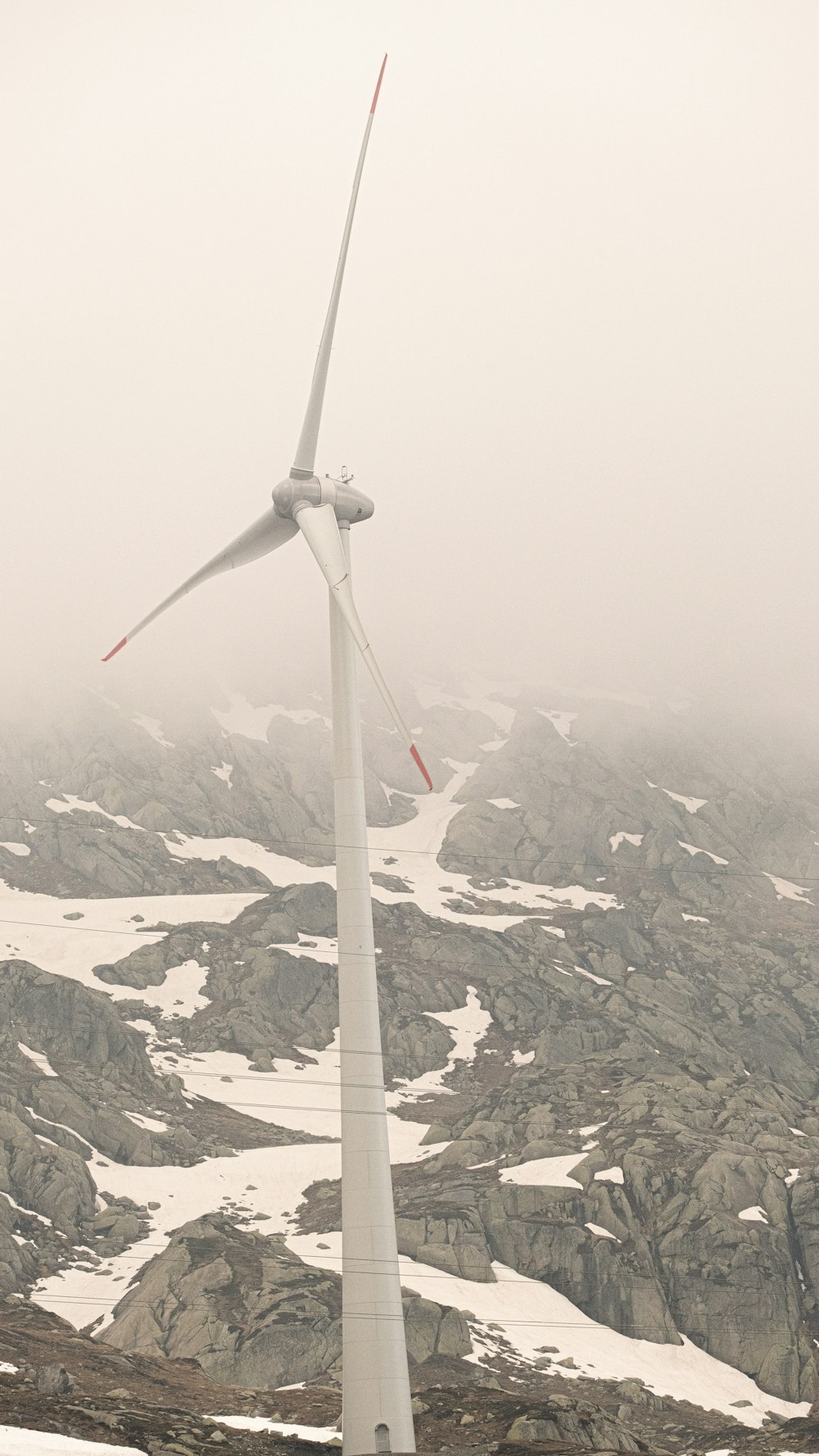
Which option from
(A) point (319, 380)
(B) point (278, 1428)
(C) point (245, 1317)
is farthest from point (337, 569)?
(C) point (245, 1317)

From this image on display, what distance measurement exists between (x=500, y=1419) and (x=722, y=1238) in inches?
3893

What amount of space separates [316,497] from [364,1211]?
104 ft

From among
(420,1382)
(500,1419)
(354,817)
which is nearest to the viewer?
(354,817)

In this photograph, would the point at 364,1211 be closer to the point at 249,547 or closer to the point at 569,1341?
the point at 249,547

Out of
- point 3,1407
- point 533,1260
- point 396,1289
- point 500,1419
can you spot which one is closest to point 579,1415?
point 500,1419

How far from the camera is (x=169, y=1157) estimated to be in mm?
191875

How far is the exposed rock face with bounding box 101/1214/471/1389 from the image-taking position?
115938 millimetres

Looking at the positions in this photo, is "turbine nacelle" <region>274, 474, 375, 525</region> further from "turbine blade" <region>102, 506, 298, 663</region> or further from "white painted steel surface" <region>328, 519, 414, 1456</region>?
"white painted steel surface" <region>328, 519, 414, 1456</region>

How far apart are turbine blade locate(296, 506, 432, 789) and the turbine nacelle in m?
0.53

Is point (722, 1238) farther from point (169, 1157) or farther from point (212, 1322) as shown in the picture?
point (169, 1157)

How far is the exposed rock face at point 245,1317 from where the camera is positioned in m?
116

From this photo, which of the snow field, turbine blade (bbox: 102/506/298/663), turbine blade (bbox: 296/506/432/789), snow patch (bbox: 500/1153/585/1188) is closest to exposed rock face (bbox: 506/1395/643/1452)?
the snow field

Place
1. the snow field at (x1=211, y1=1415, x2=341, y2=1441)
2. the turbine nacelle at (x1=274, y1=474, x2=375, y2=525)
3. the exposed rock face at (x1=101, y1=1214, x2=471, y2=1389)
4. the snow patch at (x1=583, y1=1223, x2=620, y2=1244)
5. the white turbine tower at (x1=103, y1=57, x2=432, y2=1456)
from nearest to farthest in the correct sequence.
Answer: the white turbine tower at (x1=103, y1=57, x2=432, y2=1456), the turbine nacelle at (x1=274, y1=474, x2=375, y2=525), the snow field at (x1=211, y1=1415, x2=341, y2=1441), the exposed rock face at (x1=101, y1=1214, x2=471, y2=1389), the snow patch at (x1=583, y1=1223, x2=620, y2=1244)

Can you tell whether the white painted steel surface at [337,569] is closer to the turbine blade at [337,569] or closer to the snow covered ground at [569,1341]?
the turbine blade at [337,569]
